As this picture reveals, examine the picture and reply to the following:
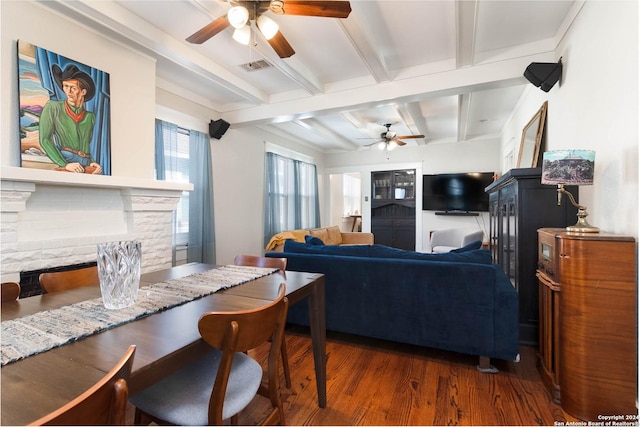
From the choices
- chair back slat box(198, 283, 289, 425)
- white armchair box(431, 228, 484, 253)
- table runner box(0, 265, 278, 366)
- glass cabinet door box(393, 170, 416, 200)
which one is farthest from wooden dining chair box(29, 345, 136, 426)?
glass cabinet door box(393, 170, 416, 200)

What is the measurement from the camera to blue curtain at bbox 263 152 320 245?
213 inches

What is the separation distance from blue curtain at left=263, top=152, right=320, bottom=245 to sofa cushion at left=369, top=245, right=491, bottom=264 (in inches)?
123

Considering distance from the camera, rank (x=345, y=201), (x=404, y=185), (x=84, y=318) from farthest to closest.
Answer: (x=345, y=201) < (x=404, y=185) < (x=84, y=318)

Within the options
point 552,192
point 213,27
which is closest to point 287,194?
point 213,27

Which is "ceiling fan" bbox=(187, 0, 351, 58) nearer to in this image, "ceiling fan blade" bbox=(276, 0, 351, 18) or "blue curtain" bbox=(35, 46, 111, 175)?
"ceiling fan blade" bbox=(276, 0, 351, 18)

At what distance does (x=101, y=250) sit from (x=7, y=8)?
2113mm

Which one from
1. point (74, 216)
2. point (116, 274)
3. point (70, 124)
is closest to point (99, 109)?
point (70, 124)

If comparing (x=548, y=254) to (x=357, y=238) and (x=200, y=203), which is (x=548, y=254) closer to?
(x=200, y=203)

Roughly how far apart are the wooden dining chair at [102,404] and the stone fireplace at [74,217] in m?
2.05

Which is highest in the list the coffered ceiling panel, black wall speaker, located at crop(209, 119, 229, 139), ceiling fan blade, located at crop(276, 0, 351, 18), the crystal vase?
the coffered ceiling panel

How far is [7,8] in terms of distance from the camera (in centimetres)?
198

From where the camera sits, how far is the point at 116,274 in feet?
Result: 3.96

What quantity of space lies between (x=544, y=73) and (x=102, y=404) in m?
3.57

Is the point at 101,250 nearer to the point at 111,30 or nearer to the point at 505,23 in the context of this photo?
the point at 111,30
